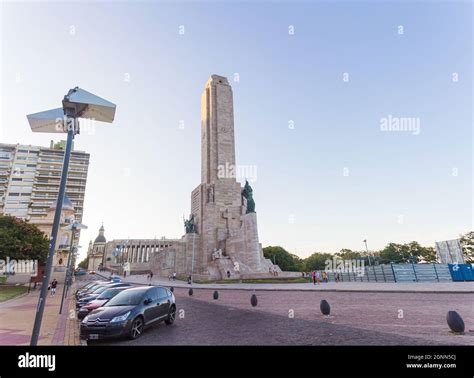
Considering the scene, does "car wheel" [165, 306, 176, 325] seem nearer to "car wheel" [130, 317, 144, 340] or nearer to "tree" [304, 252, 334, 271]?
"car wheel" [130, 317, 144, 340]

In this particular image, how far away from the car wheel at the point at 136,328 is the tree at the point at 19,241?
3006cm

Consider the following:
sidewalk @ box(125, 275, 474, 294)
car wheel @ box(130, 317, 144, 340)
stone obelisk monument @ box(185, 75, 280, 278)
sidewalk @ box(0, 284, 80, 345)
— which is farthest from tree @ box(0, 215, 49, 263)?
car wheel @ box(130, 317, 144, 340)

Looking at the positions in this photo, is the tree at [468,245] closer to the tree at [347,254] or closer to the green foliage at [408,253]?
the green foliage at [408,253]

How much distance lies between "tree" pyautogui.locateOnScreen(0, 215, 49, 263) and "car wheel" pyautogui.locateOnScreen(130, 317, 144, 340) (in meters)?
30.1

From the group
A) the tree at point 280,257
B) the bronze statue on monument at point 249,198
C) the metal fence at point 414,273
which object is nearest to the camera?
the metal fence at point 414,273

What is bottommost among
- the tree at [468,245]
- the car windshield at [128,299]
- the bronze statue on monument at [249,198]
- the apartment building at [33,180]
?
the car windshield at [128,299]

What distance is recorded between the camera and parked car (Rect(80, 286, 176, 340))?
24.5ft

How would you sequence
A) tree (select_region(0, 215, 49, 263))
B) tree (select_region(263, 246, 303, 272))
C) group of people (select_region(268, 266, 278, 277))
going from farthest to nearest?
tree (select_region(263, 246, 303, 272))
group of people (select_region(268, 266, 278, 277))
tree (select_region(0, 215, 49, 263))

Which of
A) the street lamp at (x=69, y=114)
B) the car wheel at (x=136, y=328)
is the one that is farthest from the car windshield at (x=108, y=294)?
the street lamp at (x=69, y=114)

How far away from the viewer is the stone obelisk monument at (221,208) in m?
40.1
